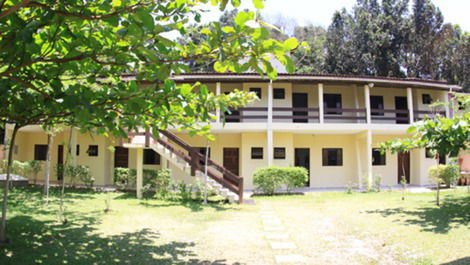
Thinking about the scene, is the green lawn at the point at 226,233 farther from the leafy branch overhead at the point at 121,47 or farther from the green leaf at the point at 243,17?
the green leaf at the point at 243,17

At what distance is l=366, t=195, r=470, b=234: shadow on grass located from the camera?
7102 millimetres

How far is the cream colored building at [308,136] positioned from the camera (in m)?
15.9

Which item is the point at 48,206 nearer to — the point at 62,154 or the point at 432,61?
the point at 62,154

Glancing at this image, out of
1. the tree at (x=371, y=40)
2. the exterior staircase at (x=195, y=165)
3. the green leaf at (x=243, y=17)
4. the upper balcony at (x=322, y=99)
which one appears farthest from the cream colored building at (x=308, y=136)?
the green leaf at (x=243, y=17)

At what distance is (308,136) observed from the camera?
58.2ft

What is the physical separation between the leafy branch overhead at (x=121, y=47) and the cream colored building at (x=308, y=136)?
12214 millimetres

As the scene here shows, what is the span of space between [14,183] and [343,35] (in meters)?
28.0

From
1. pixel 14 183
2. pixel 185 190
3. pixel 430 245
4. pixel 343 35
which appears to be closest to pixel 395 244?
pixel 430 245

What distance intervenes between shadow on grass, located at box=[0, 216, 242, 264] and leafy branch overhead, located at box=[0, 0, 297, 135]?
2.52m

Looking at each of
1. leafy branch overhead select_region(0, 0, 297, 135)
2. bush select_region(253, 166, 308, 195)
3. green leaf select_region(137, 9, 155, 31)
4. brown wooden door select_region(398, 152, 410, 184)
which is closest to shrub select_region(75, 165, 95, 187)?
bush select_region(253, 166, 308, 195)

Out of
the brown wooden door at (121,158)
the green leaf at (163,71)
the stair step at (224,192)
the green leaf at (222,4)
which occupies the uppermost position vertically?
the green leaf at (222,4)

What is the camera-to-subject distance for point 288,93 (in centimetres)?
1742

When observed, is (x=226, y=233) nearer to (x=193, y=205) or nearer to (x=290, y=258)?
(x=290, y=258)

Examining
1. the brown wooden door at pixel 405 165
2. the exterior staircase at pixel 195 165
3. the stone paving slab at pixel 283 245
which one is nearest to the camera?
the stone paving slab at pixel 283 245
